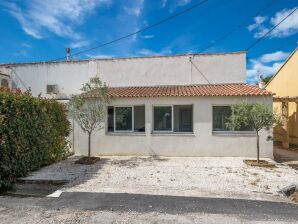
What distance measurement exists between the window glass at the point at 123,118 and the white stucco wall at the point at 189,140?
1.28 ft

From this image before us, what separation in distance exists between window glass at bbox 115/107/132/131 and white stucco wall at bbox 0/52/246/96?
3.20m

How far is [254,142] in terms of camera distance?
12789 mm

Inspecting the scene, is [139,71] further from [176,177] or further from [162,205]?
[162,205]

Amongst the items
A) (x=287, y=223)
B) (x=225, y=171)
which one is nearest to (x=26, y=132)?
(x=225, y=171)

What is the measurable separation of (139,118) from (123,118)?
893 millimetres

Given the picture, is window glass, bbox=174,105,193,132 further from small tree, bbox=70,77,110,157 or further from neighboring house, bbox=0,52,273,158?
small tree, bbox=70,77,110,157

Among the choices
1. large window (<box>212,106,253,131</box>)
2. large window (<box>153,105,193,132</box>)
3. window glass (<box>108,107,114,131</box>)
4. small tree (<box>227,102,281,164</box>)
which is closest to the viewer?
small tree (<box>227,102,281,164</box>)

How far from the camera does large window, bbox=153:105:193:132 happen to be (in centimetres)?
1370

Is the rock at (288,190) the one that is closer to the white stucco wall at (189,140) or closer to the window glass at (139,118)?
the white stucco wall at (189,140)

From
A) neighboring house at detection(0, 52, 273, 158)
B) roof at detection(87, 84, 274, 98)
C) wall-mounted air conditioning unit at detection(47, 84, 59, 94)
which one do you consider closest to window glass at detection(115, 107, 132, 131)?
neighboring house at detection(0, 52, 273, 158)

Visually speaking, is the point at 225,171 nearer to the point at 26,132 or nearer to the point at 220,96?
the point at 220,96

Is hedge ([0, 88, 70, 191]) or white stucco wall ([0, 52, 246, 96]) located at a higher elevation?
white stucco wall ([0, 52, 246, 96])

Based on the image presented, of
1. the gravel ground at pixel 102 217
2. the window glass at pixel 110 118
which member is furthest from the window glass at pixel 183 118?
the gravel ground at pixel 102 217

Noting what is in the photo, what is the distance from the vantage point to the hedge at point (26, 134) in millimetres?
7973
